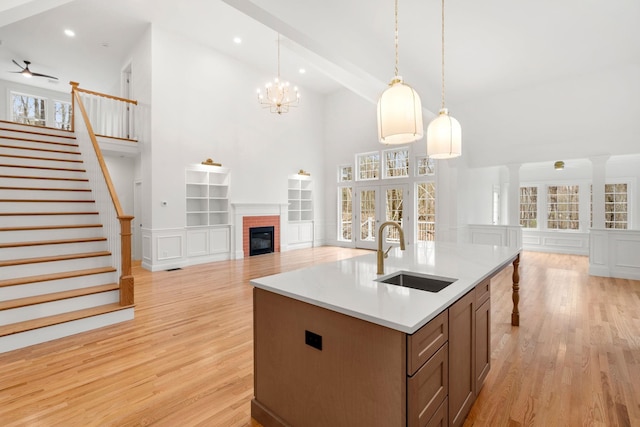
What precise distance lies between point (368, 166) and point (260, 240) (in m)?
4.07

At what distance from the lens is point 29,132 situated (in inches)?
224

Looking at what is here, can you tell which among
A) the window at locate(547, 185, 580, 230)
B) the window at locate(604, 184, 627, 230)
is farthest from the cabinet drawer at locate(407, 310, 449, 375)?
the window at locate(547, 185, 580, 230)

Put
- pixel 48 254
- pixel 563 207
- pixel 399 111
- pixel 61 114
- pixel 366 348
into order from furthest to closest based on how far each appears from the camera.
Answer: pixel 61 114
pixel 563 207
pixel 48 254
pixel 399 111
pixel 366 348

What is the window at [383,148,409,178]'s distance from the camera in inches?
340

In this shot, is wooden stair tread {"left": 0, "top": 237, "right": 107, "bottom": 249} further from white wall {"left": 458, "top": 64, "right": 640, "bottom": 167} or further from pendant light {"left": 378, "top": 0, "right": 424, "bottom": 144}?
white wall {"left": 458, "top": 64, "right": 640, "bottom": 167}

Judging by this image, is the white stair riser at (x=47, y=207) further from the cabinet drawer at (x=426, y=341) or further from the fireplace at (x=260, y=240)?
the cabinet drawer at (x=426, y=341)

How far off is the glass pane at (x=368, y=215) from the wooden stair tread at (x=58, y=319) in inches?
277

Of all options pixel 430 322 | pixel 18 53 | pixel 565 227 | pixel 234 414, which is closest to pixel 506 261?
pixel 430 322

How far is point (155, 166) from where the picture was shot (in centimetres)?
632

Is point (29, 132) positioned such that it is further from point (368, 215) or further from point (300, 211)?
point (368, 215)

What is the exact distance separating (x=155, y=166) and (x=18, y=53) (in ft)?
16.5

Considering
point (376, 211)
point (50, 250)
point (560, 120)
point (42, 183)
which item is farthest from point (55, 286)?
point (560, 120)

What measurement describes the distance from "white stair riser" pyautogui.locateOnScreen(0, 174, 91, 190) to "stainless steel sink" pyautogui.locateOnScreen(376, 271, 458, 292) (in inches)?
211

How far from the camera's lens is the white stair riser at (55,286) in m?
3.18
